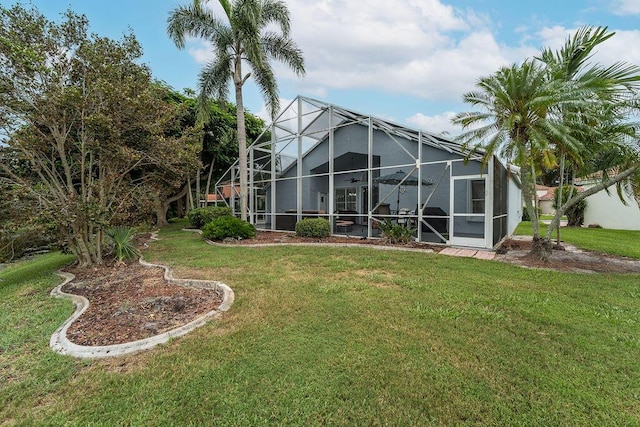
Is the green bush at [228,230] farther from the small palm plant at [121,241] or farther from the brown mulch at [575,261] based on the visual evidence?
the brown mulch at [575,261]

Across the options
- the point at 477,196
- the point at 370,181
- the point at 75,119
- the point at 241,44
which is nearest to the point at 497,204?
the point at 477,196

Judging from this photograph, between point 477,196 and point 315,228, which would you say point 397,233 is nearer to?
point 477,196

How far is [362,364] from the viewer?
8.98 feet

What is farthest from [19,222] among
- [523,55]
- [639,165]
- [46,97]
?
[639,165]

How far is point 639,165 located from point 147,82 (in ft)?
40.7

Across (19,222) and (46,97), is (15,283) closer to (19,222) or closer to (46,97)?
(19,222)

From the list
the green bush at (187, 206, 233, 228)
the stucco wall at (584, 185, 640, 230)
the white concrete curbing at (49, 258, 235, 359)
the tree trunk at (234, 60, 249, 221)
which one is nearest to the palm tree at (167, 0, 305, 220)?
the tree trunk at (234, 60, 249, 221)

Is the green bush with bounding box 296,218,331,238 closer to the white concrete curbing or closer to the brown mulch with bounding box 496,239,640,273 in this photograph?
the brown mulch with bounding box 496,239,640,273

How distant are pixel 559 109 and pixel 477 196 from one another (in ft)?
9.65

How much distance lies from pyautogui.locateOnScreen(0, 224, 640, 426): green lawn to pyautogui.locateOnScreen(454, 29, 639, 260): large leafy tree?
10.9 feet

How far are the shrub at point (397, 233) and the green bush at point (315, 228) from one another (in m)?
2.32

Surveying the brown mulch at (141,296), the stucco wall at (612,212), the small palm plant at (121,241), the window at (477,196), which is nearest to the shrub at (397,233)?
the brown mulch at (141,296)

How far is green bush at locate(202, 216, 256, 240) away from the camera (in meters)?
10.8

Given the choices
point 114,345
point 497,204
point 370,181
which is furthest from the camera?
point 370,181
